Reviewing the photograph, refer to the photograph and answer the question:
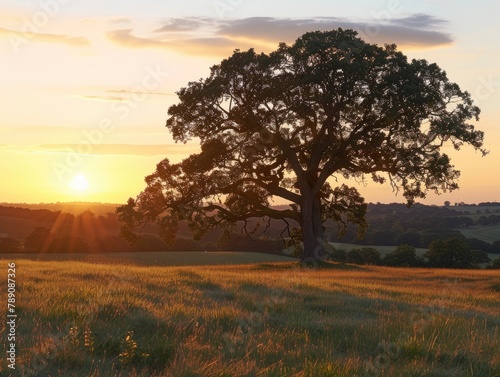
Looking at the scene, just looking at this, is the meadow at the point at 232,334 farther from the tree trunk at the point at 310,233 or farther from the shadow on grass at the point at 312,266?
the tree trunk at the point at 310,233

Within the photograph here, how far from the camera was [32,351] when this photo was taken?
287 inches

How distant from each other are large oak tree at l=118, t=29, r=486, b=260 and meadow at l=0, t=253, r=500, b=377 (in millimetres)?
21177

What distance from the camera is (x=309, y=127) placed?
3753cm

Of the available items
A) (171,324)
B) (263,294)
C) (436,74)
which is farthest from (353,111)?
(171,324)

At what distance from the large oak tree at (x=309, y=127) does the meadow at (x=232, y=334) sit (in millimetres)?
21177

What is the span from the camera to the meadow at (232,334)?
24.1 feet

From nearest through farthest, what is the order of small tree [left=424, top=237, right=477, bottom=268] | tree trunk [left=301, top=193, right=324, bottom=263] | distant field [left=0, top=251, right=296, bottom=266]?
distant field [left=0, top=251, right=296, bottom=266], tree trunk [left=301, top=193, right=324, bottom=263], small tree [left=424, top=237, right=477, bottom=268]

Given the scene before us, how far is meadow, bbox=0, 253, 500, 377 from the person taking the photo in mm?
7336

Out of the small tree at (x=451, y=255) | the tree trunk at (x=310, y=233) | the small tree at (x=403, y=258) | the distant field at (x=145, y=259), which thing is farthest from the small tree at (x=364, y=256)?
the tree trunk at (x=310, y=233)

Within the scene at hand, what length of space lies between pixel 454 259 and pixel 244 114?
3080 cm

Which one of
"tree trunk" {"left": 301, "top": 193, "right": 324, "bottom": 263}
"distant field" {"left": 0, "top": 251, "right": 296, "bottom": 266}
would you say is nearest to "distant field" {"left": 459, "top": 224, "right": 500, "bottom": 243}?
"distant field" {"left": 0, "top": 251, "right": 296, "bottom": 266}

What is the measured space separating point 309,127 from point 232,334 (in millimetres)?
29173

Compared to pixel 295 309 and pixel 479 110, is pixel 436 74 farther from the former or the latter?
pixel 295 309

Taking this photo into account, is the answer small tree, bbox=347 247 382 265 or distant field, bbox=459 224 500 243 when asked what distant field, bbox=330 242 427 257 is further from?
distant field, bbox=459 224 500 243
